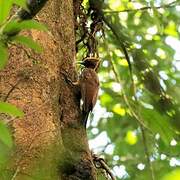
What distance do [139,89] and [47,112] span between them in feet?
4.74

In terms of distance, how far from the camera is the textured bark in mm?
1471

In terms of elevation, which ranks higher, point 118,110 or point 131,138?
point 118,110

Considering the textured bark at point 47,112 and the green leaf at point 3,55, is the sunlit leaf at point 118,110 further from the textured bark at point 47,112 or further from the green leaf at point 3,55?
the green leaf at point 3,55

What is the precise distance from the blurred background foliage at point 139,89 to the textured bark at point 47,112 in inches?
20.4

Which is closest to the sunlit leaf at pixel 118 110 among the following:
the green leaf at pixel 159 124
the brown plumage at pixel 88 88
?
the green leaf at pixel 159 124

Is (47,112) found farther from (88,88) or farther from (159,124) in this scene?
(159,124)

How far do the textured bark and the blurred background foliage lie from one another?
1.70 ft

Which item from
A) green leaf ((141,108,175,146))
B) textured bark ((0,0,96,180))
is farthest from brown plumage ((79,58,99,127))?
green leaf ((141,108,175,146))

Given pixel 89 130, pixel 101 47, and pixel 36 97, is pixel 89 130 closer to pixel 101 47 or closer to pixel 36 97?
pixel 101 47

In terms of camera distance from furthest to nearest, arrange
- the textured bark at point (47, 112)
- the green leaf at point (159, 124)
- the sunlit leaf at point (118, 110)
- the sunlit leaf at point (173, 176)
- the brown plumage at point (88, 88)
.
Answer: the sunlit leaf at point (118, 110), the green leaf at point (159, 124), the brown plumage at point (88, 88), the textured bark at point (47, 112), the sunlit leaf at point (173, 176)

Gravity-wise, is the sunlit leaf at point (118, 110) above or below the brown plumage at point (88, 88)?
below

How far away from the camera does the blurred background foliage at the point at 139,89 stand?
2.51m

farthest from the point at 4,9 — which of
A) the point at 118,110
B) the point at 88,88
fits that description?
the point at 118,110

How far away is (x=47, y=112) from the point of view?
1.65m
